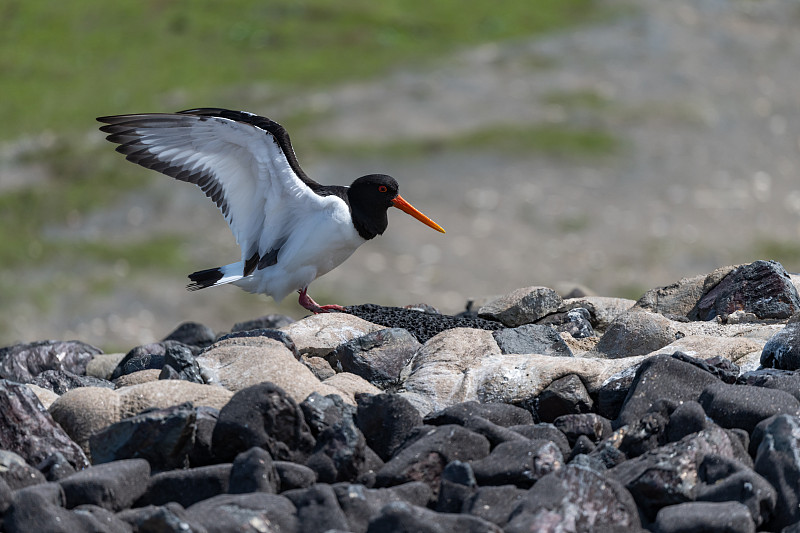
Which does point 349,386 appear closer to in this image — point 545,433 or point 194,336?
point 545,433

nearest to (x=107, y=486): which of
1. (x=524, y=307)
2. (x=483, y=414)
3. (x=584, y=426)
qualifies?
(x=483, y=414)

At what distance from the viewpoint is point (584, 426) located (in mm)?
5090

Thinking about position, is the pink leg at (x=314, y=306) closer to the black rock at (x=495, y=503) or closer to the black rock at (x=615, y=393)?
the black rock at (x=615, y=393)

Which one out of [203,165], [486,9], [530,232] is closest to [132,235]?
[530,232]

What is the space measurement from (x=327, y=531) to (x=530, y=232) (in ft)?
54.0

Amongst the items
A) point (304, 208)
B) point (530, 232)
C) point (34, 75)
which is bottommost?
point (530, 232)

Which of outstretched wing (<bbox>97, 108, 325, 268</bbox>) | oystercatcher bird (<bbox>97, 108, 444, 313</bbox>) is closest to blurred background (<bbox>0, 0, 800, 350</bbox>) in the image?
oystercatcher bird (<bbox>97, 108, 444, 313</bbox>)

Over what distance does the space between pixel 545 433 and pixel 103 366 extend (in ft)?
13.5

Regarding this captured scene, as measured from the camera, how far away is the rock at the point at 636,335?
21.1 ft

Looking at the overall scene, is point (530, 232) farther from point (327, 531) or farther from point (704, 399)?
point (327, 531)

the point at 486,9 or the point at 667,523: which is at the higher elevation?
the point at 486,9

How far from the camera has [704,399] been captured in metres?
5.12

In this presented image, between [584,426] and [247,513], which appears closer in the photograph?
[247,513]

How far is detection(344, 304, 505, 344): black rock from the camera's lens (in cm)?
730
